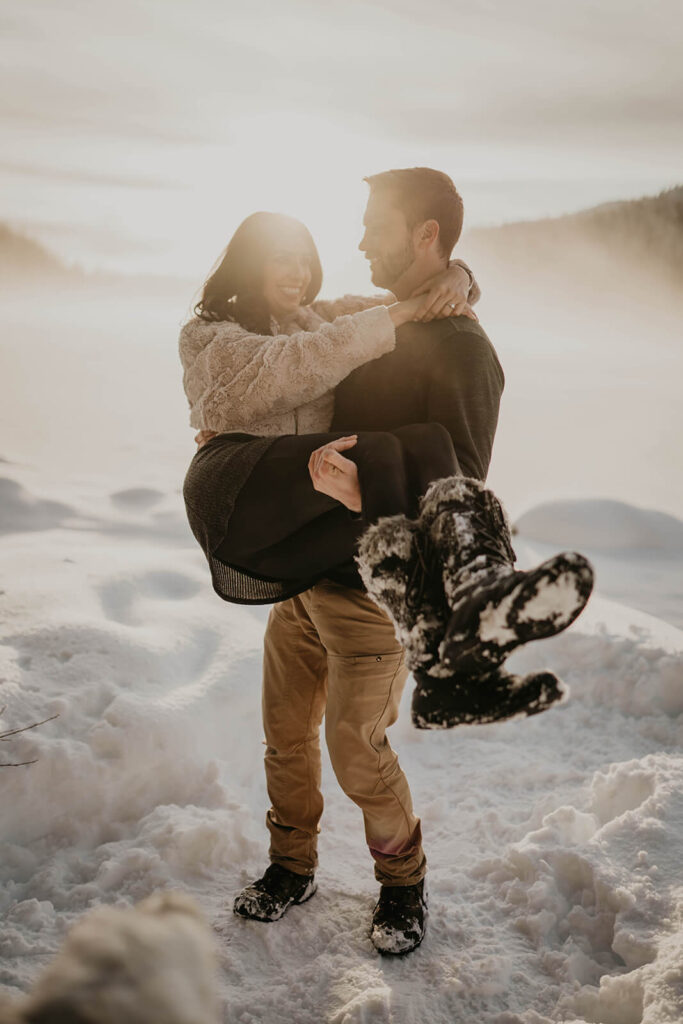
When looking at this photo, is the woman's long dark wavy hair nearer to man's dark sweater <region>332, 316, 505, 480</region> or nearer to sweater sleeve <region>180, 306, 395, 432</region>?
sweater sleeve <region>180, 306, 395, 432</region>

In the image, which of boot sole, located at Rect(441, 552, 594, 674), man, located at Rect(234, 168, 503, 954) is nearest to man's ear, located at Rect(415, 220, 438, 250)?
man, located at Rect(234, 168, 503, 954)

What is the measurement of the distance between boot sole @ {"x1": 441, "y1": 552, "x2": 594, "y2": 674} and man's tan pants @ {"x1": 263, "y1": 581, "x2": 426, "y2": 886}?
0.62 meters

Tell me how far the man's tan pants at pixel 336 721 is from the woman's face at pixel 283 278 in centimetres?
84

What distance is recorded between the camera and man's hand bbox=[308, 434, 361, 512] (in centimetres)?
134

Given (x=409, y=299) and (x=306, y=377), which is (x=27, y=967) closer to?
(x=306, y=377)

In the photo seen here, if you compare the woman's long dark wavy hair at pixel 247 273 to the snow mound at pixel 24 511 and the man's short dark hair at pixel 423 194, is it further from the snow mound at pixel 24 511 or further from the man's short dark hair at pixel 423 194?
the snow mound at pixel 24 511

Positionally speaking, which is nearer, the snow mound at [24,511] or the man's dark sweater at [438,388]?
the man's dark sweater at [438,388]

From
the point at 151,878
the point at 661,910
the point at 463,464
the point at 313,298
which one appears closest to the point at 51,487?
the point at 313,298

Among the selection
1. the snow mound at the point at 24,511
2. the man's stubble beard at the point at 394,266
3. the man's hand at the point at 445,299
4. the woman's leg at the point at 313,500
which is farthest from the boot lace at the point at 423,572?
the snow mound at the point at 24,511

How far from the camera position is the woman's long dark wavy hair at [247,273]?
77.0 inches

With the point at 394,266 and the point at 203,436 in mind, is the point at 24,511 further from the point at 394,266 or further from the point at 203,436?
the point at 394,266

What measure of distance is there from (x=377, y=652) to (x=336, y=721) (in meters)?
0.19

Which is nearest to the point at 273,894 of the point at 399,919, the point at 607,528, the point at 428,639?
the point at 399,919

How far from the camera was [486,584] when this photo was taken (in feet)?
3.55
